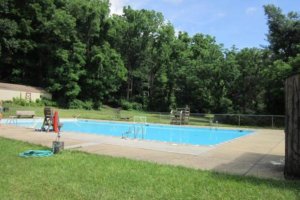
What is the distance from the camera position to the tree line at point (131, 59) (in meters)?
29.2

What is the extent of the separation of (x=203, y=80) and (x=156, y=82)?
13.4 m

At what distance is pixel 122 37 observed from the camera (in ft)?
155

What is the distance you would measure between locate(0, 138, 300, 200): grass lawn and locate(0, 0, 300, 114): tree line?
65.1ft

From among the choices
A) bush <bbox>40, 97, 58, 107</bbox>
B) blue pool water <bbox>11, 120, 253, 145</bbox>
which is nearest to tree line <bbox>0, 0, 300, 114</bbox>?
bush <bbox>40, 97, 58, 107</bbox>

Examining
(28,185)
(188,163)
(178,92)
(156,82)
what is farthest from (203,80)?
(28,185)

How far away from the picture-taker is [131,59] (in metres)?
48.6

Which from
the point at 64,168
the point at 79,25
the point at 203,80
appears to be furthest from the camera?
the point at 79,25

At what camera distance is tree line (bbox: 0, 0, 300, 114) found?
29156 mm

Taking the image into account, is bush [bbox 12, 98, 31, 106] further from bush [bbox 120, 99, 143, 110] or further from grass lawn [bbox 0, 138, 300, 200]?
grass lawn [bbox 0, 138, 300, 200]

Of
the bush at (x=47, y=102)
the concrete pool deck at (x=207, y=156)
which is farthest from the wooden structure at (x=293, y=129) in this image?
the bush at (x=47, y=102)

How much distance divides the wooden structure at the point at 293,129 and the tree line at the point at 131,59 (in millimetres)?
18817

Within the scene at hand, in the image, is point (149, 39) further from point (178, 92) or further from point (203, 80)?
point (203, 80)

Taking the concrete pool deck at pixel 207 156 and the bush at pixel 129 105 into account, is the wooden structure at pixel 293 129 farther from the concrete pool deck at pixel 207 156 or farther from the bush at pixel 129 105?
the bush at pixel 129 105

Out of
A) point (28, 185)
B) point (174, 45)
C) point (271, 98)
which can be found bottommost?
point (28, 185)
